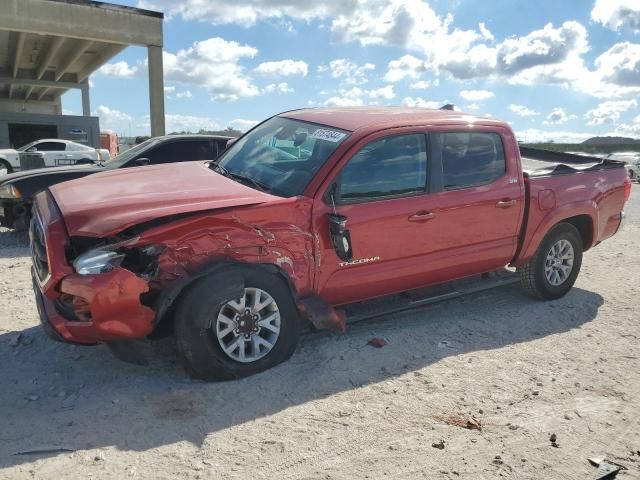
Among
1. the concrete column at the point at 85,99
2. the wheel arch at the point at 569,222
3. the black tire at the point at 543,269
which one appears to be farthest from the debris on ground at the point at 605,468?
the concrete column at the point at 85,99

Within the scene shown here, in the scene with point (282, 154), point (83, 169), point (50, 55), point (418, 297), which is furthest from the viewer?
point (50, 55)

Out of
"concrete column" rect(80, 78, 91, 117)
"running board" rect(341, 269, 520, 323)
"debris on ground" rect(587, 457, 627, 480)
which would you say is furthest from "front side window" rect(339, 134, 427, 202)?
"concrete column" rect(80, 78, 91, 117)

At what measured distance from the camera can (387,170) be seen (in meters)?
4.45

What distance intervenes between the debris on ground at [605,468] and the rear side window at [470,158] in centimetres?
237

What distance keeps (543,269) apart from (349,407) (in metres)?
3.01

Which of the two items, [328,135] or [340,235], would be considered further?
[328,135]

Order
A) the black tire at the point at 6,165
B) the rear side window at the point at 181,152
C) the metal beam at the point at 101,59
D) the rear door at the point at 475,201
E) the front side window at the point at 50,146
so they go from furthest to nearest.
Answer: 1. the metal beam at the point at 101,59
2. the front side window at the point at 50,146
3. the black tire at the point at 6,165
4. the rear side window at the point at 181,152
5. the rear door at the point at 475,201

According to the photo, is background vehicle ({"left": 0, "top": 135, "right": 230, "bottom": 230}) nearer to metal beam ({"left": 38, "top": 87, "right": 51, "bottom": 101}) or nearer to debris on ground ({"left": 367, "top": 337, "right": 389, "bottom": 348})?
debris on ground ({"left": 367, "top": 337, "right": 389, "bottom": 348})

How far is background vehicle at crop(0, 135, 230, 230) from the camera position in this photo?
7285 millimetres

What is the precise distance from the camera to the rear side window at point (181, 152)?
809 centimetres

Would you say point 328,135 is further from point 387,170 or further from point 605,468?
point 605,468

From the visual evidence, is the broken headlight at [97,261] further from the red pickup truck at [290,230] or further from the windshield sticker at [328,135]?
the windshield sticker at [328,135]

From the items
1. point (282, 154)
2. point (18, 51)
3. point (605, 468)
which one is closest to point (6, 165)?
point (18, 51)

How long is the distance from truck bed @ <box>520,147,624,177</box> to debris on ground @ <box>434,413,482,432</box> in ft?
9.03
